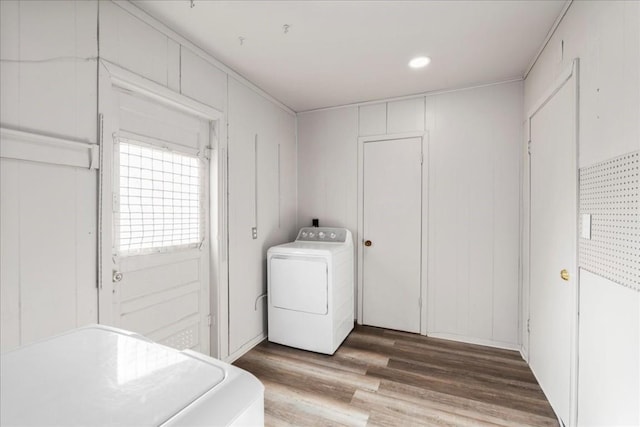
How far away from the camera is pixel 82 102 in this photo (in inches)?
59.9

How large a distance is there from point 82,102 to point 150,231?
0.82m

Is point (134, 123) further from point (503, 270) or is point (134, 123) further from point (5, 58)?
point (503, 270)

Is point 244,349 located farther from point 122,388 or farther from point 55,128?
point 122,388

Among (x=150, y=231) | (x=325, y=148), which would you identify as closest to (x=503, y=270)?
(x=325, y=148)

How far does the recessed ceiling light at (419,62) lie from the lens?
2.36 m

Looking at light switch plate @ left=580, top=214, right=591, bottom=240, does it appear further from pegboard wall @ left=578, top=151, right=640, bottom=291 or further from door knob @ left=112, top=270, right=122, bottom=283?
door knob @ left=112, top=270, right=122, bottom=283

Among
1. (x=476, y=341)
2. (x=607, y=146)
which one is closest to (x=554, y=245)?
(x=607, y=146)

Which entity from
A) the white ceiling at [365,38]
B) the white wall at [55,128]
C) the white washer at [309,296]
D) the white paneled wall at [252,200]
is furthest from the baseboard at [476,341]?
the white wall at [55,128]

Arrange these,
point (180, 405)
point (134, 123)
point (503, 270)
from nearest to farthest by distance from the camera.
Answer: point (180, 405) < point (134, 123) < point (503, 270)

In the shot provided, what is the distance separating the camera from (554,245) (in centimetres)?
190

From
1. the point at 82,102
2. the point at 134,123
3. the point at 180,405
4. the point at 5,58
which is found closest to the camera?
the point at 180,405

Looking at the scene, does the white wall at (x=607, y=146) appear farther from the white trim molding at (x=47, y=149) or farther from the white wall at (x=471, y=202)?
the white trim molding at (x=47, y=149)

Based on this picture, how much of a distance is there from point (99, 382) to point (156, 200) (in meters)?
1.65

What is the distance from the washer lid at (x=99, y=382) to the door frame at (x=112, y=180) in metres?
1.05
